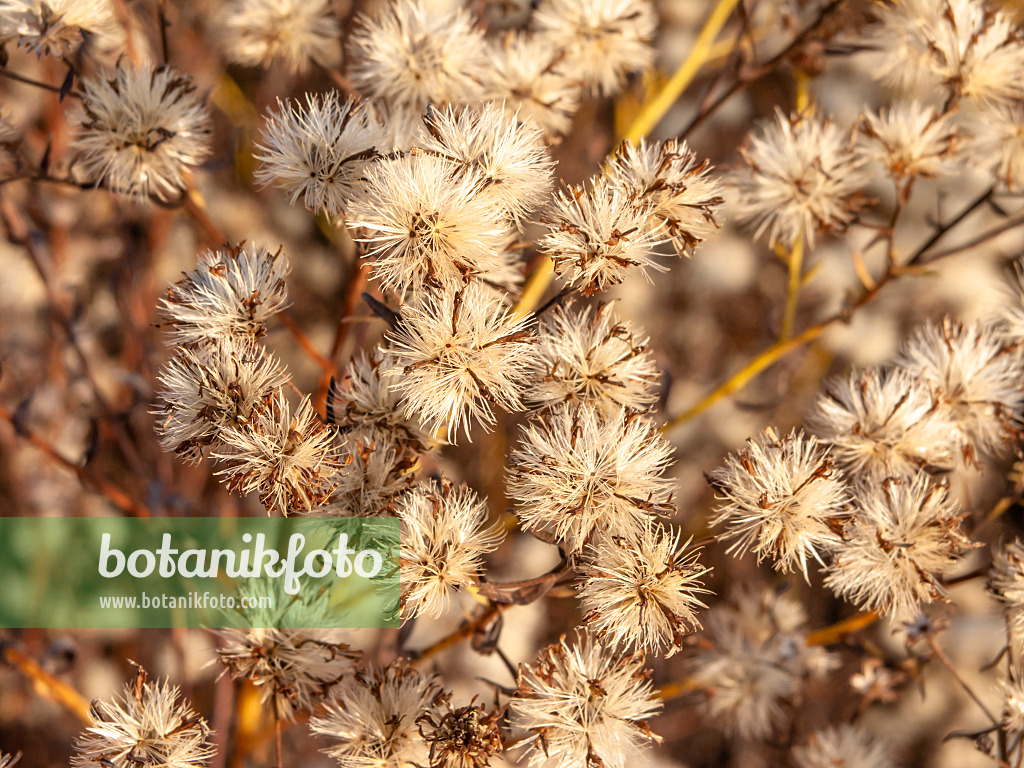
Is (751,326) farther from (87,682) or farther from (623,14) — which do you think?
(87,682)

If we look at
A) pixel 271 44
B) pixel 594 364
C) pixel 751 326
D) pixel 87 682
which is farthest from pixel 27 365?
pixel 751 326

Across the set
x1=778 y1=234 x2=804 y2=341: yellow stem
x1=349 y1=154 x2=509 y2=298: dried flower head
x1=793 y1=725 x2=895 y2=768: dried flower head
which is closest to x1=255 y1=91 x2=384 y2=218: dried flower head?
x1=349 y1=154 x2=509 y2=298: dried flower head

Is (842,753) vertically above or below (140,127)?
below

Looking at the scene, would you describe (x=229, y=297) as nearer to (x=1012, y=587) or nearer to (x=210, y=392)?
(x=210, y=392)

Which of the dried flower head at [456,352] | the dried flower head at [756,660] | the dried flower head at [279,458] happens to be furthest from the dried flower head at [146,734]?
the dried flower head at [756,660]

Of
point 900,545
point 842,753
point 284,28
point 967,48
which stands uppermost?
point 284,28

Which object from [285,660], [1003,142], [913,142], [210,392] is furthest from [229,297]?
[1003,142]
